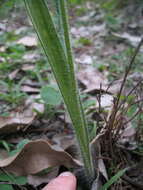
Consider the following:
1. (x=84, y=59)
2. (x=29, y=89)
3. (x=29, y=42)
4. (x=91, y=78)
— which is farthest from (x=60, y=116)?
(x=29, y=42)

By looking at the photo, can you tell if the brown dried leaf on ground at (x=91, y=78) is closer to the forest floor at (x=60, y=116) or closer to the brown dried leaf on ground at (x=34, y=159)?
the forest floor at (x=60, y=116)

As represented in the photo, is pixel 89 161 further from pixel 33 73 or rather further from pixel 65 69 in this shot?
pixel 33 73

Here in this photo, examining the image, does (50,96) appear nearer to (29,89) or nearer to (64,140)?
(64,140)

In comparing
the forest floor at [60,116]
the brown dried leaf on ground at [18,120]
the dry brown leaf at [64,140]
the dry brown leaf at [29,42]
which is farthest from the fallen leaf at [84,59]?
the dry brown leaf at [64,140]

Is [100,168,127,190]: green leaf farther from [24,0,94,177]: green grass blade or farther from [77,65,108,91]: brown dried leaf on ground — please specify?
[77,65,108,91]: brown dried leaf on ground

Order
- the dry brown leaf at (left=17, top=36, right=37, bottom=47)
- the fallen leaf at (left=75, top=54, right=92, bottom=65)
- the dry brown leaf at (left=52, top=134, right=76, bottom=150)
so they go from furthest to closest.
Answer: the dry brown leaf at (left=17, top=36, right=37, bottom=47) < the fallen leaf at (left=75, top=54, right=92, bottom=65) < the dry brown leaf at (left=52, top=134, right=76, bottom=150)

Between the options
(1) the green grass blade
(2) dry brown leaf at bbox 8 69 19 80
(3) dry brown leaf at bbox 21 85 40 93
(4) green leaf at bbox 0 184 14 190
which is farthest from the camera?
(2) dry brown leaf at bbox 8 69 19 80

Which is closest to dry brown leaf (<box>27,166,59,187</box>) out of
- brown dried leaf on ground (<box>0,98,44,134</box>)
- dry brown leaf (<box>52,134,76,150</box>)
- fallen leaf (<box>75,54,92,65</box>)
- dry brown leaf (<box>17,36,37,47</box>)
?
dry brown leaf (<box>52,134,76,150</box>)
